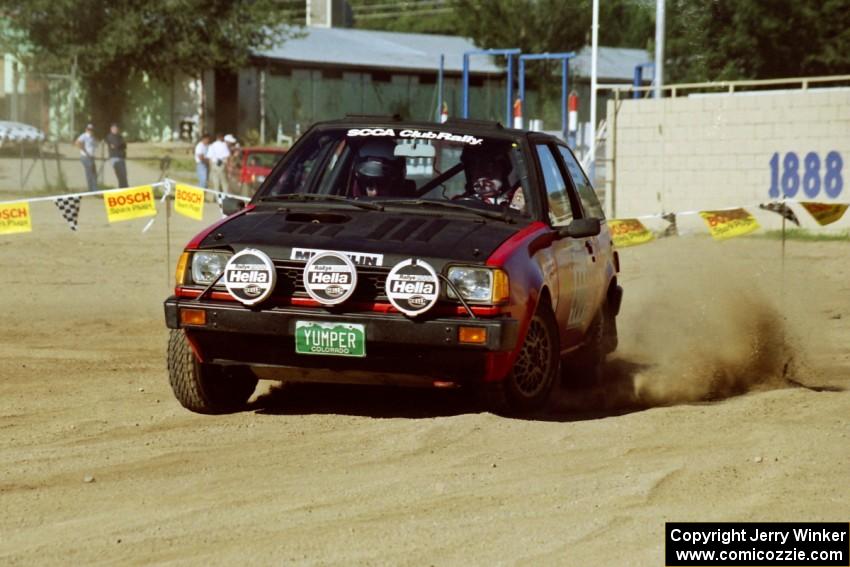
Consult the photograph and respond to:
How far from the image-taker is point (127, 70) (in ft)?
156

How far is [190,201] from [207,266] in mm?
9457

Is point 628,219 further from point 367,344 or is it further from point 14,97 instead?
point 14,97

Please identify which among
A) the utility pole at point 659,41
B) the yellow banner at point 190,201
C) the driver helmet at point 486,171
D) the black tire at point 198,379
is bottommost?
the black tire at point 198,379

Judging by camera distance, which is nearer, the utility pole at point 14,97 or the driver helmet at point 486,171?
the driver helmet at point 486,171

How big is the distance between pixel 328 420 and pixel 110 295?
26.4ft

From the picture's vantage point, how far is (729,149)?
25.1 metres

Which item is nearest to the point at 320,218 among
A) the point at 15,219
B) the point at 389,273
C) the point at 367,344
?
the point at 389,273

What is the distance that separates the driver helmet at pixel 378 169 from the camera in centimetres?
816

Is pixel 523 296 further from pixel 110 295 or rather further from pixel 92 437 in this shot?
pixel 110 295

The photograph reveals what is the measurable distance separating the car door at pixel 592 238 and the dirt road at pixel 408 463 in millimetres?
651

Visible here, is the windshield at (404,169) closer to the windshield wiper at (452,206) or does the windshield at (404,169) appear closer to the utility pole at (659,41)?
the windshield wiper at (452,206)

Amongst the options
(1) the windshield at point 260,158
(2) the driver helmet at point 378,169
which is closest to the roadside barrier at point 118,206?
(2) the driver helmet at point 378,169

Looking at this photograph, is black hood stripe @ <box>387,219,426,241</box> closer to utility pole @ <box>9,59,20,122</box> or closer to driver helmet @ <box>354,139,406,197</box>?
driver helmet @ <box>354,139,406,197</box>

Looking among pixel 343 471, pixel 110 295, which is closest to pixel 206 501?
pixel 343 471
